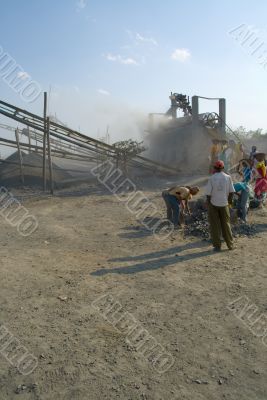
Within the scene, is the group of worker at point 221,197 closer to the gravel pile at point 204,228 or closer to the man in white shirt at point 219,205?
the man in white shirt at point 219,205

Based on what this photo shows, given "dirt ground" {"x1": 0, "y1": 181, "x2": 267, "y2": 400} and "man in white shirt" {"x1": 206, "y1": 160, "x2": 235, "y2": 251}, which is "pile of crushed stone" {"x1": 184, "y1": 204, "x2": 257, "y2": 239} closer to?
"dirt ground" {"x1": 0, "y1": 181, "x2": 267, "y2": 400}

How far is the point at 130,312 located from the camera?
4.57 metres

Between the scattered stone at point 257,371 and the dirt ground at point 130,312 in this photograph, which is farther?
the scattered stone at point 257,371

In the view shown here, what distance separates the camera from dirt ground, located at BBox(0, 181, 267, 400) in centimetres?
325

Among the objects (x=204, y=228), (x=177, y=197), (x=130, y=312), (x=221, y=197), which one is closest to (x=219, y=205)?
(x=221, y=197)

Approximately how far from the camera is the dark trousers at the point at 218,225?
691 centimetres

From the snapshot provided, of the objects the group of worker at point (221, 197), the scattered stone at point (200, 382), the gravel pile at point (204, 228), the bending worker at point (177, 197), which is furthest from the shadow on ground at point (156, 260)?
the scattered stone at point (200, 382)

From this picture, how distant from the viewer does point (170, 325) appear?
423 centimetres

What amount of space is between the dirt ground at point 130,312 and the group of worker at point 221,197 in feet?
1.36

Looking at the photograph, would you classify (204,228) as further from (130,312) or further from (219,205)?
(130,312)

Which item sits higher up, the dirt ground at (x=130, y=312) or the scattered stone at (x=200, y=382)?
the dirt ground at (x=130, y=312)

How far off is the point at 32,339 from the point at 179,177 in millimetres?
14550

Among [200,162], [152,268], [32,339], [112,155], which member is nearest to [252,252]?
[152,268]

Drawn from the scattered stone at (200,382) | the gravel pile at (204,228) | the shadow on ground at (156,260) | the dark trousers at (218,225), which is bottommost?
the scattered stone at (200,382)
